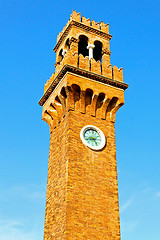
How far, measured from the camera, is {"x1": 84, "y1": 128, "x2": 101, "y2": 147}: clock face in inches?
875

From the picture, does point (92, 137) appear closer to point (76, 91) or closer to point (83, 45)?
point (76, 91)

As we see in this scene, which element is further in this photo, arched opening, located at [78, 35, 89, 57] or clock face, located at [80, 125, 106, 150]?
arched opening, located at [78, 35, 89, 57]

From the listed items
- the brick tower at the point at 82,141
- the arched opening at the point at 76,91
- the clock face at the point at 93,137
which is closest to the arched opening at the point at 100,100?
the brick tower at the point at 82,141

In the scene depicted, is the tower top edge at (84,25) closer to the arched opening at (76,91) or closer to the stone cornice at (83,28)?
the stone cornice at (83,28)

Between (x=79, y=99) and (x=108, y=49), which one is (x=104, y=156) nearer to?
(x=79, y=99)

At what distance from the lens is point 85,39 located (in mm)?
27031

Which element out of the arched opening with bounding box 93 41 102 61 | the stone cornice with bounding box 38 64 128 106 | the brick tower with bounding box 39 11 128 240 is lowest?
the brick tower with bounding box 39 11 128 240

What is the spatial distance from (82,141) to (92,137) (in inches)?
37.0

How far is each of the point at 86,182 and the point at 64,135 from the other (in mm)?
3565

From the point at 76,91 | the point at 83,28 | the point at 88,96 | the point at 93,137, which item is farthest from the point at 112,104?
the point at 83,28

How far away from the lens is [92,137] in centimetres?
2244

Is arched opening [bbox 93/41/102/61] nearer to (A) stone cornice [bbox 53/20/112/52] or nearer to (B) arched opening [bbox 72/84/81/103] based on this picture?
(A) stone cornice [bbox 53/20/112/52]

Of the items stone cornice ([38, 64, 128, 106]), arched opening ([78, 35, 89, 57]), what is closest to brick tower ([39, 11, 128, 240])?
stone cornice ([38, 64, 128, 106])

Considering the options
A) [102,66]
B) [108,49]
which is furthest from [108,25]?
[102,66]
